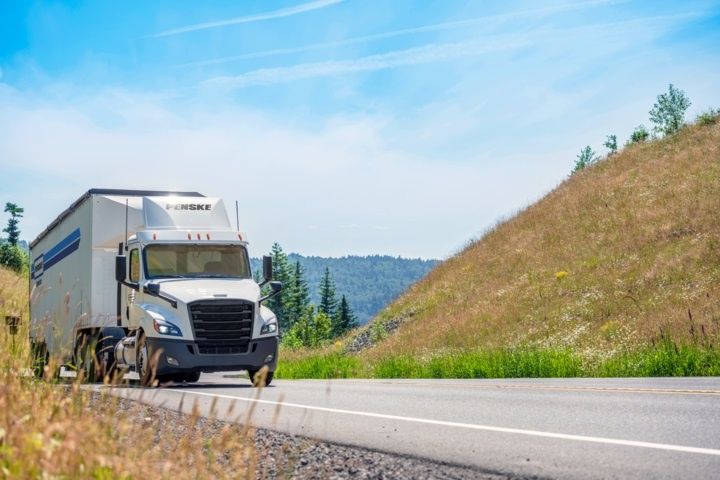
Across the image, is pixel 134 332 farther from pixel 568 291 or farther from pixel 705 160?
pixel 705 160

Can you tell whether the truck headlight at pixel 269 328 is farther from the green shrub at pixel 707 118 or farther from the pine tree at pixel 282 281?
the pine tree at pixel 282 281

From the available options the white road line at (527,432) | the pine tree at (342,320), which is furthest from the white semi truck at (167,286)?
the pine tree at (342,320)

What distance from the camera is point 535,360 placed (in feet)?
60.2

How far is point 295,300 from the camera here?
14750cm

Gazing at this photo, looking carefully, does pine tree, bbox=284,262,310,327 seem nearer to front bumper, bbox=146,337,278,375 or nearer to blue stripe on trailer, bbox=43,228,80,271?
blue stripe on trailer, bbox=43,228,80,271

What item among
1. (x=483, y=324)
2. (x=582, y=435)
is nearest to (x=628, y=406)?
(x=582, y=435)

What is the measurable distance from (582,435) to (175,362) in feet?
33.0

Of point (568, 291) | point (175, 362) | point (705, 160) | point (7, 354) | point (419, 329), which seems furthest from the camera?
point (705, 160)

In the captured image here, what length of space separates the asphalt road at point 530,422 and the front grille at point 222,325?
2005mm

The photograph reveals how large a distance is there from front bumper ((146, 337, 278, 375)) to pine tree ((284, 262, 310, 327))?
129 m

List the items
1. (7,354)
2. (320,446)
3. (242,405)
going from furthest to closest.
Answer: (242,405)
(320,446)
(7,354)

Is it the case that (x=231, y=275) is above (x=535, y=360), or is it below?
above

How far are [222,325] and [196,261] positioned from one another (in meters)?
1.77

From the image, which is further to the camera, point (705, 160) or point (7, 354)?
point (705, 160)
